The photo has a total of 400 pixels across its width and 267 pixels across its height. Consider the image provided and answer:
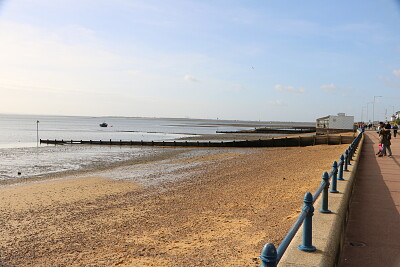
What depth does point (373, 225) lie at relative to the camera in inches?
244

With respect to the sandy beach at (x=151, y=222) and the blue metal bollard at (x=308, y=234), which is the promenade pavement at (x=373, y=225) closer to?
the blue metal bollard at (x=308, y=234)

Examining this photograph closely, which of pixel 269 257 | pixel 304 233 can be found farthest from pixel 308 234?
pixel 269 257

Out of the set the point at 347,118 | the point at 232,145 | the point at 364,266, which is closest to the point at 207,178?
the point at 364,266

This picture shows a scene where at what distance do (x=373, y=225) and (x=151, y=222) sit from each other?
6577mm

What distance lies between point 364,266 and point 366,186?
18.5 ft

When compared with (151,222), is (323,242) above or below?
above

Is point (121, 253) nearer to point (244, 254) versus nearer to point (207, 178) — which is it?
point (244, 254)

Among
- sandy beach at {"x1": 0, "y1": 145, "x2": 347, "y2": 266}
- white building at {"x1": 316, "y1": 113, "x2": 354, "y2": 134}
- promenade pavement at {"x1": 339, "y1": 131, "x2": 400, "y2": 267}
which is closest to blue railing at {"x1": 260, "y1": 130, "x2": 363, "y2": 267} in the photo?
promenade pavement at {"x1": 339, "y1": 131, "x2": 400, "y2": 267}

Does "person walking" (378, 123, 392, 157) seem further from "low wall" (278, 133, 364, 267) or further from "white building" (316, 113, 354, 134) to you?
"white building" (316, 113, 354, 134)

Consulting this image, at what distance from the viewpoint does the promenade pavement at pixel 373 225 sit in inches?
190

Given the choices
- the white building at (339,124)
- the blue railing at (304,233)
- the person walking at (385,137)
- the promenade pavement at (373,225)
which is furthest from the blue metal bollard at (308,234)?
the white building at (339,124)

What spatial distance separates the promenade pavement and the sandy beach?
72.3 inches

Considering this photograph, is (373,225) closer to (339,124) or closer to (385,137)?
(385,137)

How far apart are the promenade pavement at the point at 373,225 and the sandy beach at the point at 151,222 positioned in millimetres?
1837
